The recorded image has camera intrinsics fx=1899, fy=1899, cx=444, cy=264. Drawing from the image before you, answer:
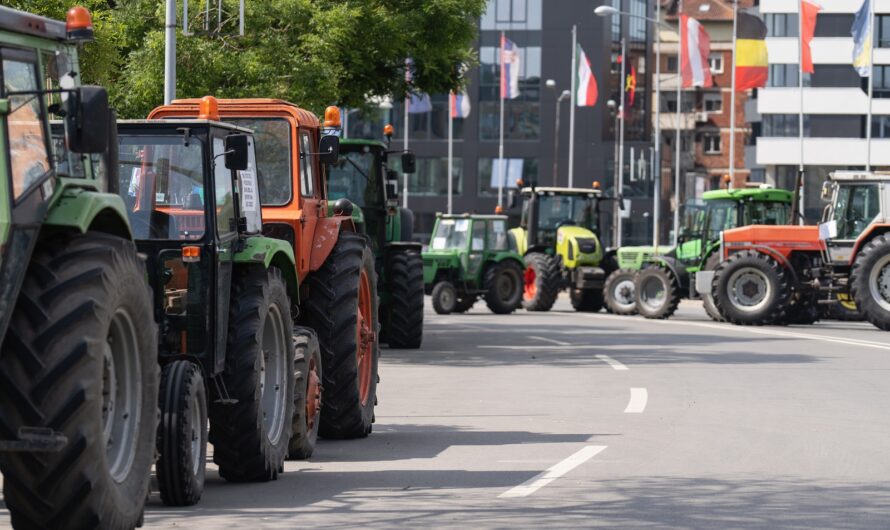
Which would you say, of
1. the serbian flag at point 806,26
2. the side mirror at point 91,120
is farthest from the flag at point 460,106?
the side mirror at point 91,120

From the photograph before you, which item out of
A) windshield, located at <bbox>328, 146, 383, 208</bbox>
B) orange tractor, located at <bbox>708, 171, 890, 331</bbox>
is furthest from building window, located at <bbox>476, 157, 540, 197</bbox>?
windshield, located at <bbox>328, 146, 383, 208</bbox>

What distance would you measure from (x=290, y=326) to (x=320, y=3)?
16624mm

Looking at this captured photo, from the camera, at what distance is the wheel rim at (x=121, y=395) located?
820 centimetres

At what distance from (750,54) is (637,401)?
1635 inches

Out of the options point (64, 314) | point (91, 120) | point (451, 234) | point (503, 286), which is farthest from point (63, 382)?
point (503, 286)

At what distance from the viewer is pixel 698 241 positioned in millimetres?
39656

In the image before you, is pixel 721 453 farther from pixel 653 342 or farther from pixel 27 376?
pixel 653 342

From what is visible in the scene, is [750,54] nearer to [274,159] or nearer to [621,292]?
[621,292]

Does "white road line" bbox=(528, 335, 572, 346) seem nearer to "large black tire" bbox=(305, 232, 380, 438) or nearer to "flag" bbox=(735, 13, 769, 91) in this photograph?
"large black tire" bbox=(305, 232, 380, 438)

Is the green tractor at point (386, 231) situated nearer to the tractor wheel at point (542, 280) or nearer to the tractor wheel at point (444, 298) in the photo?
the tractor wheel at point (444, 298)

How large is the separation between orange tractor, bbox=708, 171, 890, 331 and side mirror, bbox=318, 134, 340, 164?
1970 cm

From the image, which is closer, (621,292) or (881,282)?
(881,282)

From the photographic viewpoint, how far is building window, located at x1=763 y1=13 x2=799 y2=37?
9262 cm

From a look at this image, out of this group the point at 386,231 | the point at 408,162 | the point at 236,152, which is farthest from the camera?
the point at 408,162
